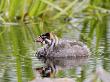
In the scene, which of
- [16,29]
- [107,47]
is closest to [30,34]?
[16,29]

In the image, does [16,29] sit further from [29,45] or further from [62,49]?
[62,49]

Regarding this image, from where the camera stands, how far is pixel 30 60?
249 inches

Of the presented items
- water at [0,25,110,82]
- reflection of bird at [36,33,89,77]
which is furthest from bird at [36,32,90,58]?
water at [0,25,110,82]

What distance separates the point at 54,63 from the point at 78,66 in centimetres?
46

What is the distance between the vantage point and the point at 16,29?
31.8 ft

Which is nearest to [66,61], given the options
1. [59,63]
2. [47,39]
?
[59,63]

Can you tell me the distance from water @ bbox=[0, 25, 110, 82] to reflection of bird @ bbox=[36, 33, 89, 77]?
12 cm

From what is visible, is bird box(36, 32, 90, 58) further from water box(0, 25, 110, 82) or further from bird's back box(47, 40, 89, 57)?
water box(0, 25, 110, 82)

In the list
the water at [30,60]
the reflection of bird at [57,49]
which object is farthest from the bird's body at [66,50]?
the water at [30,60]

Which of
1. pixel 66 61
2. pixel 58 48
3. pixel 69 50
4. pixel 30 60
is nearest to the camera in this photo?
pixel 30 60

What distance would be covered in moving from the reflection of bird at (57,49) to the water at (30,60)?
12cm

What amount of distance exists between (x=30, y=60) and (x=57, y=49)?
2.41ft

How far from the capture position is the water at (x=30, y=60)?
17.4ft

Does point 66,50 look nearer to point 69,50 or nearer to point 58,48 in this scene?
point 69,50
